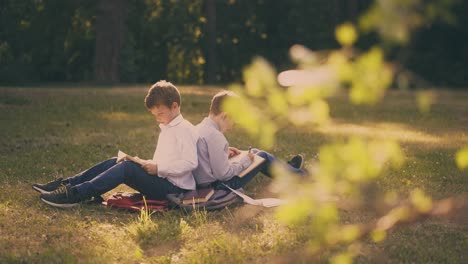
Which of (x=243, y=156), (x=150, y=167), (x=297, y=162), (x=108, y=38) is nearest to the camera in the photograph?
(x=150, y=167)

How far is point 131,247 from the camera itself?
472cm

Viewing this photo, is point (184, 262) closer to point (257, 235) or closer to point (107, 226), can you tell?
point (257, 235)

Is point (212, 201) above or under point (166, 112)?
under

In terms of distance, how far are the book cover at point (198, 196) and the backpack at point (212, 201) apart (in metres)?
0.03

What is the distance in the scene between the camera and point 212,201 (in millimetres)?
5637

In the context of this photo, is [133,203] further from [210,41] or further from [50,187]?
[210,41]

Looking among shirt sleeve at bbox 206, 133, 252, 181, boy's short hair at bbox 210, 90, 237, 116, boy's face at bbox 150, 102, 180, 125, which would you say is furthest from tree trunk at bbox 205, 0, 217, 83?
boy's face at bbox 150, 102, 180, 125

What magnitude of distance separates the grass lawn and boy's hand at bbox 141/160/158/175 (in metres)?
0.37

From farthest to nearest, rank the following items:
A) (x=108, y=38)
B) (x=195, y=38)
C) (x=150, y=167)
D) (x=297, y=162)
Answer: (x=195, y=38) → (x=108, y=38) → (x=297, y=162) → (x=150, y=167)

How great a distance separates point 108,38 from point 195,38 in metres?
8.12

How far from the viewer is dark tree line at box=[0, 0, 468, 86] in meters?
26.1

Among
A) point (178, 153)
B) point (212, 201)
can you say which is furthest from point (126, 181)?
point (212, 201)

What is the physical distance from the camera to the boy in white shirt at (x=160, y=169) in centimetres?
555

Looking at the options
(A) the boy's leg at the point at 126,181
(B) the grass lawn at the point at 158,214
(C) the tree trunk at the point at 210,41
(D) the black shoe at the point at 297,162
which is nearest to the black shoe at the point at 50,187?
(B) the grass lawn at the point at 158,214
